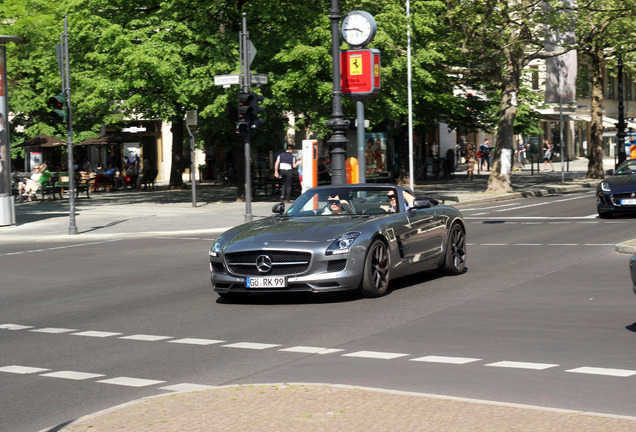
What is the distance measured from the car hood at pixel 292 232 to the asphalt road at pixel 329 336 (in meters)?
0.73

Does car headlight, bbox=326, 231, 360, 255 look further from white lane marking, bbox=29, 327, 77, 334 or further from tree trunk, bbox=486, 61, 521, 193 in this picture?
tree trunk, bbox=486, 61, 521, 193

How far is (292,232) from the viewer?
1253 centimetres

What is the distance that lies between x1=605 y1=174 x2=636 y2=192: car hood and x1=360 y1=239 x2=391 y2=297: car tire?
1317cm

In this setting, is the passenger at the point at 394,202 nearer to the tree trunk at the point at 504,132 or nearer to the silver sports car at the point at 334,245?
the silver sports car at the point at 334,245

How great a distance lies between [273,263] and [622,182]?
14.8 m

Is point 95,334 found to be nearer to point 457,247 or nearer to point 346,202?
point 346,202

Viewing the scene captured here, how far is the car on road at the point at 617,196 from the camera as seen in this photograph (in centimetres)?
2456

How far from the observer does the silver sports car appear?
12.2 m

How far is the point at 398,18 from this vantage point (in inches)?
1467

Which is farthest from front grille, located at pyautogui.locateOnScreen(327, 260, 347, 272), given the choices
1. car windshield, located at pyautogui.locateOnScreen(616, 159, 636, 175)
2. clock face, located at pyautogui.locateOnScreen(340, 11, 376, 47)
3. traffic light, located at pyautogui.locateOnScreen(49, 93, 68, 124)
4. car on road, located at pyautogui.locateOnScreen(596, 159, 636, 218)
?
clock face, located at pyautogui.locateOnScreen(340, 11, 376, 47)

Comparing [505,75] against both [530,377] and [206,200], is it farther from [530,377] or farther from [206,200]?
[530,377]

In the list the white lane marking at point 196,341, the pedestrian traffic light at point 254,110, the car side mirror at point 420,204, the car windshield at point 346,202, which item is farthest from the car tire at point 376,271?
the pedestrian traffic light at point 254,110

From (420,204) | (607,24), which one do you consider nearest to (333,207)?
(420,204)

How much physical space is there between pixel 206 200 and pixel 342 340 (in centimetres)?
2984
